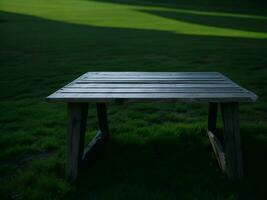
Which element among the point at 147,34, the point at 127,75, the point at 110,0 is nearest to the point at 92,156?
the point at 127,75

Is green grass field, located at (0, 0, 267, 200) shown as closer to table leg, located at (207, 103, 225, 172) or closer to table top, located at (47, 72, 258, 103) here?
table leg, located at (207, 103, 225, 172)

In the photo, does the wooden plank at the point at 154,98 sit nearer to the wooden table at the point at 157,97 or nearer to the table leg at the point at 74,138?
the wooden table at the point at 157,97

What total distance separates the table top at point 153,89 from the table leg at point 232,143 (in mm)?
226

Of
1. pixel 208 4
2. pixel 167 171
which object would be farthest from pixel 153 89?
pixel 208 4

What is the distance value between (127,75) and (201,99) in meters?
1.74

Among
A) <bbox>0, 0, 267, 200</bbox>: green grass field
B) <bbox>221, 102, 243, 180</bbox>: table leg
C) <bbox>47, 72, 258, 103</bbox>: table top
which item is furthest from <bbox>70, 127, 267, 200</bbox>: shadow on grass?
<bbox>47, 72, 258, 103</bbox>: table top

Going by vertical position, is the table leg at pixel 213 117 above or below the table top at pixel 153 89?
below

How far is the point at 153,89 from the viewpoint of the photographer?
4.07 m

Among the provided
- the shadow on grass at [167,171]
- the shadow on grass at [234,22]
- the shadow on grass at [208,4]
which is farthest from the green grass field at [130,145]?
the shadow on grass at [208,4]

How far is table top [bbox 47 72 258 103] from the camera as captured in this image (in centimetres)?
365

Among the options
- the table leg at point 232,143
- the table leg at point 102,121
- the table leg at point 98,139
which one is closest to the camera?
the table leg at point 232,143

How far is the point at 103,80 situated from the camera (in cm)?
473

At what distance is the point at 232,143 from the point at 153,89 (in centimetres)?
91

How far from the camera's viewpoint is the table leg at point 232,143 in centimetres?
391
